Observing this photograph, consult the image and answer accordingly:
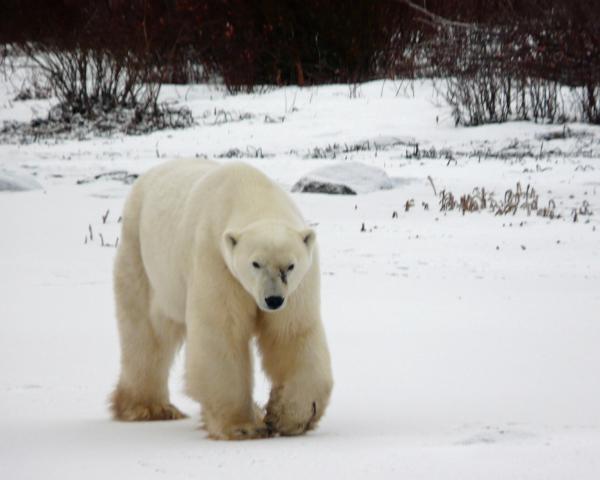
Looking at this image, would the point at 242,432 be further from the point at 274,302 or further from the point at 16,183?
the point at 16,183

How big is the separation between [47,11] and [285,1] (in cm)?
558

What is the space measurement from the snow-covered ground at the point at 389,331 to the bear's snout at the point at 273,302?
1.37 feet

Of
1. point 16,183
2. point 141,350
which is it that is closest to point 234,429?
point 141,350

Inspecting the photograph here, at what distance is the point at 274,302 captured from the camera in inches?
132

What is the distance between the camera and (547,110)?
579 inches

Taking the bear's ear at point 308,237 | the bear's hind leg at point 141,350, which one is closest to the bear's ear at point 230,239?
the bear's ear at point 308,237

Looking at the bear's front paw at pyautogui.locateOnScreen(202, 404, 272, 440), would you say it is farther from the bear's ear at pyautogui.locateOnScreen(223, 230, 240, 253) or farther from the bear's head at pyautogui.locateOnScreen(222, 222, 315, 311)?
the bear's ear at pyautogui.locateOnScreen(223, 230, 240, 253)

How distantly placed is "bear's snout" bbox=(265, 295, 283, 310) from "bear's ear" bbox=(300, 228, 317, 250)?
0.28m

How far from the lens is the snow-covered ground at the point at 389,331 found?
10.3 feet

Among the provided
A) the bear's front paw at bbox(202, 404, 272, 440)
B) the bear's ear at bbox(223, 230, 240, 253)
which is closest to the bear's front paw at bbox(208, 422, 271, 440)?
the bear's front paw at bbox(202, 404, 272, 440)

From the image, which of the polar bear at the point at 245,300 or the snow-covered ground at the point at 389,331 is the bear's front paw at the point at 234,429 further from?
the snow-covered ground at the point at 389,331

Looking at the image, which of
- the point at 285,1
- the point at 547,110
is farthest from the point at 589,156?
the point at 285,1

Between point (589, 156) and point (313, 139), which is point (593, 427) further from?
point (313, 139)

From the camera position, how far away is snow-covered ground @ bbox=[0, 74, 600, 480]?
3125mm
